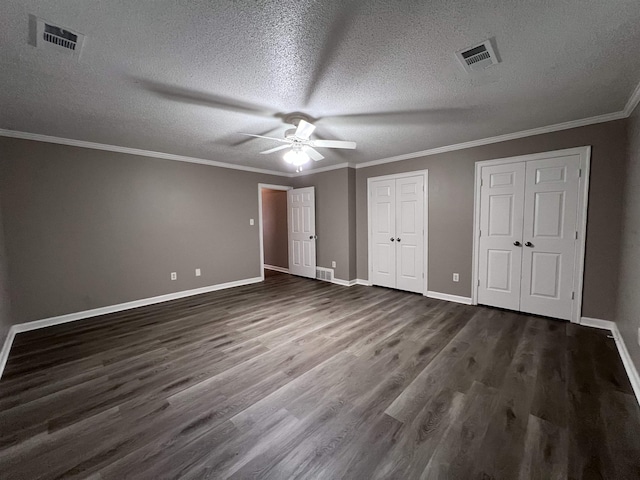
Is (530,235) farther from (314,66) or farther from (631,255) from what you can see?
(314,66)

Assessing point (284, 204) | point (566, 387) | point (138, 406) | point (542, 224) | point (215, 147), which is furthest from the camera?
point (284, 204)

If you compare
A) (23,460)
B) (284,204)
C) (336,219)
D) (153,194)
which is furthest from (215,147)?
(23,460)

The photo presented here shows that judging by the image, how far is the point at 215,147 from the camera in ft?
12.6

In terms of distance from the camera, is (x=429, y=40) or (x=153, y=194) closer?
(x=429, y=40)

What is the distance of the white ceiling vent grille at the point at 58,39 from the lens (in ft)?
4.79

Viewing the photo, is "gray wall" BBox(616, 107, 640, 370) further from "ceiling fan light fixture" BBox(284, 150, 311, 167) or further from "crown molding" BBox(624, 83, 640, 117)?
"ceiling fan light fixture" BBox(284, 150, 311, 167)

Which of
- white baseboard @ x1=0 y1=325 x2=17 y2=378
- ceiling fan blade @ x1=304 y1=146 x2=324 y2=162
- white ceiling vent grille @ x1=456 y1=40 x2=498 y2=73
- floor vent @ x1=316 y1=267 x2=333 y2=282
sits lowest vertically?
white baseboard @ x1=0 y1=325 x2=17 y2=378

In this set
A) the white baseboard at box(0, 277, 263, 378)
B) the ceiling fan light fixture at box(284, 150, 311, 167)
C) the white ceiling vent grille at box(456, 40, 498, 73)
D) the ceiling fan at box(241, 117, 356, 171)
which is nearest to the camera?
the white ceiling vent grille at box(456, 40, 498, 73)

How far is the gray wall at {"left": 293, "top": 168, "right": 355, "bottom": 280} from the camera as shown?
505 cm

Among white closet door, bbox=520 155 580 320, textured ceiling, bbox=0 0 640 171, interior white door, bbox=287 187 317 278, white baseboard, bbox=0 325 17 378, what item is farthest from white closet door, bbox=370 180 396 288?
white baseboard, bbox=0 325 17 378

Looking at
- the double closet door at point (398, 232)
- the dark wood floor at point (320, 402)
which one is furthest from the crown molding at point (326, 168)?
the dark wood floor at point (320, 402)

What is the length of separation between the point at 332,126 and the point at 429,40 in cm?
149

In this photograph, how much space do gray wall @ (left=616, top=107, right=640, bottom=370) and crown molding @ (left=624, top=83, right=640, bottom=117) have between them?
8 centimetres

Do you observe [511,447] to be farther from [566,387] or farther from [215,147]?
[215,147]
